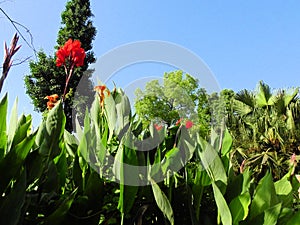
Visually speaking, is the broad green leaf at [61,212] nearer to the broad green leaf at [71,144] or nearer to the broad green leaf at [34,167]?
the broad green leaf at [34,167]

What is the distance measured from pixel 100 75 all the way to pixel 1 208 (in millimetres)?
772

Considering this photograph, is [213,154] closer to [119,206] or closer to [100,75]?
[119,206]

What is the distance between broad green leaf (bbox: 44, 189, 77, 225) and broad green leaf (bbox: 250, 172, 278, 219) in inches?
17.5

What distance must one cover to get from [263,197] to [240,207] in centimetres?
6

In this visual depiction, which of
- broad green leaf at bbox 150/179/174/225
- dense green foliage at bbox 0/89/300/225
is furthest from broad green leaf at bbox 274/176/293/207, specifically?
broad green leaf at bbox 150/179/174/225

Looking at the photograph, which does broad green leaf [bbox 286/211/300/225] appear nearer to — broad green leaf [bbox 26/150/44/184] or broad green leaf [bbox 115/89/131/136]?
broad green leaf [bbox 115/89/131/136]

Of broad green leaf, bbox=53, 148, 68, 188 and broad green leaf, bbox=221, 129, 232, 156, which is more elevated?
broad green leaf, bbox=221, 129, 232, 156

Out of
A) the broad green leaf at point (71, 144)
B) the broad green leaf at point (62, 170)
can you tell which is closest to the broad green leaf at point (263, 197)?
the broad green leaf at point (62, 170)

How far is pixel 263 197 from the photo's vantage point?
0.91m

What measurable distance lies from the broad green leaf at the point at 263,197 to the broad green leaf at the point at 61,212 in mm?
444

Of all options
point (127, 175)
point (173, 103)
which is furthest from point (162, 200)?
point (173, 103)

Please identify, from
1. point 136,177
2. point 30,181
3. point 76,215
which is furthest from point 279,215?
point 30,181

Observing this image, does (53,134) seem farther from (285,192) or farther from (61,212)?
(285,192)

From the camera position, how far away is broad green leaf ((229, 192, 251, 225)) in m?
0.88
